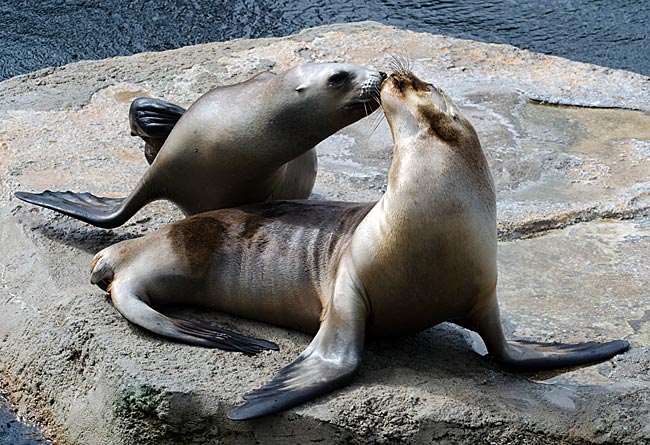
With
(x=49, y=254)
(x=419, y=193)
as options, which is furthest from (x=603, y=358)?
(x=49, y=254)

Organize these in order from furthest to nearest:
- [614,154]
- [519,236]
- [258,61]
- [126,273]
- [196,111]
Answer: [258,61] → [614,154] → [519,236] → [196,111] → [126,273]

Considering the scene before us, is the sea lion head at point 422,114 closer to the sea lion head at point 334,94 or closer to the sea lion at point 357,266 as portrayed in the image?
the sea lion at point 357,266

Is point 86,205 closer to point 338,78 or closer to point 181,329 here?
point 181,329

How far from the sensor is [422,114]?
3770 mm

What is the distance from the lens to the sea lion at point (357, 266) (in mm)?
3648

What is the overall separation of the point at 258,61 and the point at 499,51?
6.04ft

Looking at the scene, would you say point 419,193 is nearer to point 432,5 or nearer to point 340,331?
point 340,331

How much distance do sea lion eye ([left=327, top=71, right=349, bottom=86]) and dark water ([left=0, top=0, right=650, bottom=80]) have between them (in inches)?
213

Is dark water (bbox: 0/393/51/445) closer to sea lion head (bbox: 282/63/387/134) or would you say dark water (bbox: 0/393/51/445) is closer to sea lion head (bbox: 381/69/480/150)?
sea lion head (bbox: 282/63/387/134)

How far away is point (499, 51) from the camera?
25.7 ft

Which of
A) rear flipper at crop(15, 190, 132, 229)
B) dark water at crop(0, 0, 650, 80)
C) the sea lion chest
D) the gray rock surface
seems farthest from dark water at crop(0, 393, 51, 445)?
dark water at crop(0, 0, 650, 80)

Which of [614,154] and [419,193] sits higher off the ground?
[419,193]

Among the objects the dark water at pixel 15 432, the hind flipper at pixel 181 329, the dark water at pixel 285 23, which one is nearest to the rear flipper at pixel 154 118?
the hind flipper at pixel 181 329

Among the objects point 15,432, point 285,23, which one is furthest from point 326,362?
point 285,23
